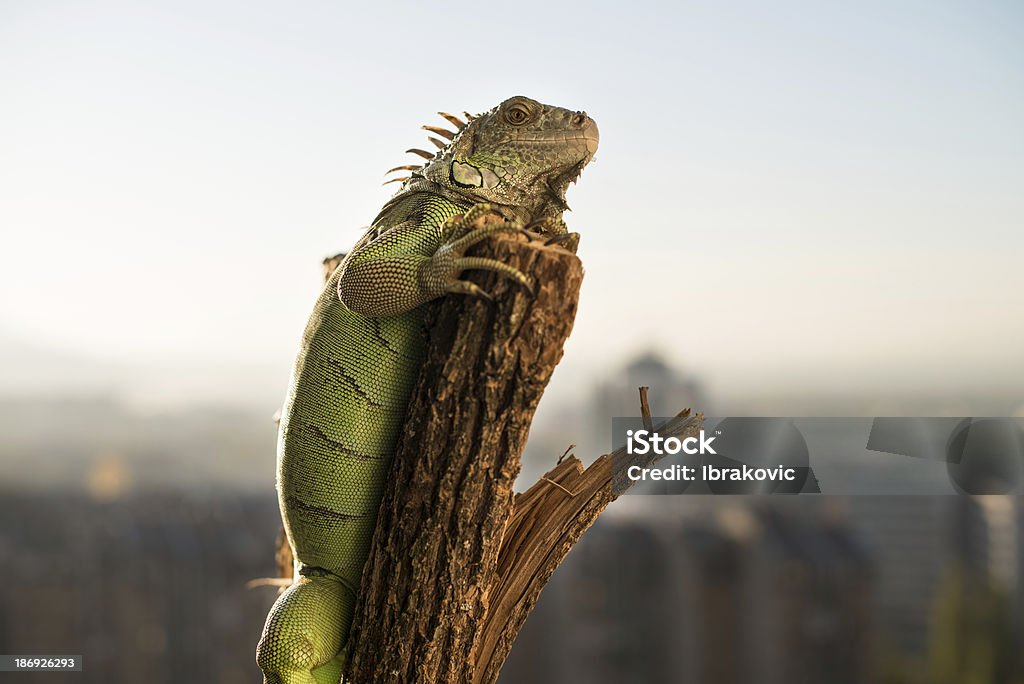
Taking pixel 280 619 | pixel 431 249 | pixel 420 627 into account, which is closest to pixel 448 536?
pixel 420 627

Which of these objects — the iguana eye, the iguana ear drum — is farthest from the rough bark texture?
the iguana eye

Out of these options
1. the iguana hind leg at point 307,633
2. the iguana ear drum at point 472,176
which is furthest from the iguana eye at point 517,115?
the iguana hind leg at point 307,633

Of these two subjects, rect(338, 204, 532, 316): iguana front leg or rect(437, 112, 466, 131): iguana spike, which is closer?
rect(338, 204, 532, 316): iguana front leg

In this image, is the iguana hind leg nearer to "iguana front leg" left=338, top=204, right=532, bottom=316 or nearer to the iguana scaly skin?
the iguana scaly skin

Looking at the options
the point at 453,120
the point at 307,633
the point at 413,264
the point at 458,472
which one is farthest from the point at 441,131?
the point at 307,633

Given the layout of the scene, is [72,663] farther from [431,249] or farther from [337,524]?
[431,249]

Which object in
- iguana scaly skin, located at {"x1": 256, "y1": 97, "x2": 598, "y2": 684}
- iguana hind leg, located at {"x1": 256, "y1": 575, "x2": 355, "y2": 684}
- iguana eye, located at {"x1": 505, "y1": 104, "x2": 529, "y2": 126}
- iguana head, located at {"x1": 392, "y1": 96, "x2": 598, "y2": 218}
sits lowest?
iguana hind leg, located at {"x1": 256, "y1": 575, "x2": 355, "y2": 684}

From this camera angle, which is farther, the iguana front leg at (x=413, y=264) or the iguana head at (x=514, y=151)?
the iguana head at (x=514, y=151)

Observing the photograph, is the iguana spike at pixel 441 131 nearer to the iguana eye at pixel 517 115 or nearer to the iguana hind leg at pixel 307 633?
the iguana eye at pixel 517 115
